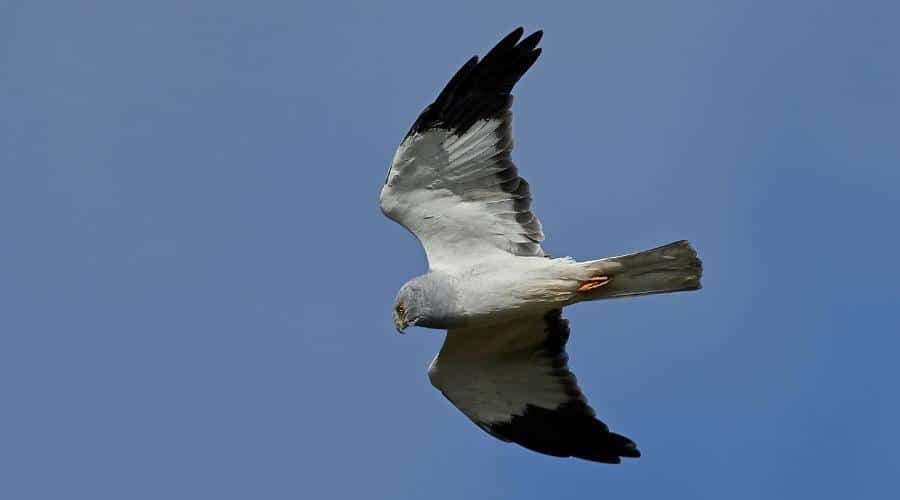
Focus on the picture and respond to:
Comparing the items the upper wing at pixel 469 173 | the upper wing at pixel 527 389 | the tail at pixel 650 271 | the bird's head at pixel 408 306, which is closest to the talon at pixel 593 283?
the tail at pixel 650 271

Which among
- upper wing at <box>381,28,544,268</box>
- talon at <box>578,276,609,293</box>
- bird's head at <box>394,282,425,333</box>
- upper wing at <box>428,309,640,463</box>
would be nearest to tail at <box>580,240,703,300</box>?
talon at <box>578,276,609,293</box>

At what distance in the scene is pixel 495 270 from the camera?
1334 centimetres

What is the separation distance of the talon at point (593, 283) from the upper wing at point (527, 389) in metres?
1.08

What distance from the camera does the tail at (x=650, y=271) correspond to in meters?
12.9

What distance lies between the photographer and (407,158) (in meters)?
13.3

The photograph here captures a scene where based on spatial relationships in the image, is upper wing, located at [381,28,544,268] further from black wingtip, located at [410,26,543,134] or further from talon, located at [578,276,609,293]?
talon, located at [578,276,609,293]

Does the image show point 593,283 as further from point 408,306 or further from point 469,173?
point 408,306

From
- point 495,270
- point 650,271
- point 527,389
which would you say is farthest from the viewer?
point 527,389

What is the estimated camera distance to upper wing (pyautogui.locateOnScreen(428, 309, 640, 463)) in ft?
46.5

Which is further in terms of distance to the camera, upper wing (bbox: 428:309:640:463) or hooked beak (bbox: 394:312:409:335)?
upper wing (bbox: 428:309:640:463)

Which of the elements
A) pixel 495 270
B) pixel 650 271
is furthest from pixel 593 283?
pixel 495 270

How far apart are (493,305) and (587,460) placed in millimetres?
2178

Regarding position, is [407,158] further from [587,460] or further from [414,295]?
[587,460]

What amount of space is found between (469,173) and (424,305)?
1.35 metres
